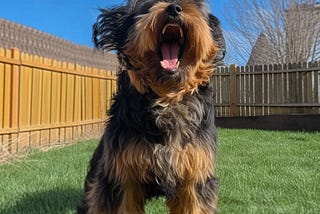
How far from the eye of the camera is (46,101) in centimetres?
1023

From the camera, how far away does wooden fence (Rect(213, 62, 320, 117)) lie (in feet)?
46.4

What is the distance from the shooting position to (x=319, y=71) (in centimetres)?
1395

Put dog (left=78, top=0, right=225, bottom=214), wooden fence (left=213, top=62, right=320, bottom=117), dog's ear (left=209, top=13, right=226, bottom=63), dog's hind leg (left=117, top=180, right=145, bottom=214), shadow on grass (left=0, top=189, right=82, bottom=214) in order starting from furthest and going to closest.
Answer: wooden fence (left=213, top=62, right=320, bottom=117) → shadow on grass (left=0, top=189, right=82, bottom=214) → dog's ear (left=209, top=13, right=226, bottom=63) → dog's hind leg (left=117, top=180, right=145, bottom=214) → dog (left=78, top=0, right=225, bottom=214)

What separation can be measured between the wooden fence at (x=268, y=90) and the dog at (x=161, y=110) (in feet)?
33.3

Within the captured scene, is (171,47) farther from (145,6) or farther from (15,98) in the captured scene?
(15,98)

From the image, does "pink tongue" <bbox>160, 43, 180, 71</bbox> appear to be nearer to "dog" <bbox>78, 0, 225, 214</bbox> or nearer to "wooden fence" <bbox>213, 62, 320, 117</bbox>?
"dog" <bbox>78, 0, 225, 214</bbox>

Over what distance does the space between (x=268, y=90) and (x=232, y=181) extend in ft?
32.8

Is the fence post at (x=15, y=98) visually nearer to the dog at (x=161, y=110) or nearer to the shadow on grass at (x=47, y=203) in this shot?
the shadow on grass at (x=47, y=203)

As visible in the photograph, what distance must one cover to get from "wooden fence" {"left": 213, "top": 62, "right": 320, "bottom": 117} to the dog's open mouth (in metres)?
10.3

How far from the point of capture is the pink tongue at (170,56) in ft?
10.3

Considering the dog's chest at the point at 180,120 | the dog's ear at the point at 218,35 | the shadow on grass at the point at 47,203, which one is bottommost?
the shadow on grass at the point at 47,203

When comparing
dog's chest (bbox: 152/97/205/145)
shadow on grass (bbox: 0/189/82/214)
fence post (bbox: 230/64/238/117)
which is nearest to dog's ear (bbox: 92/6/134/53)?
dog's chest (bbox: 152/97/205/145)

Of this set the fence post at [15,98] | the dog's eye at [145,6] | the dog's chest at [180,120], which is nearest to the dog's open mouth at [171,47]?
the dog's eye at [145,6]

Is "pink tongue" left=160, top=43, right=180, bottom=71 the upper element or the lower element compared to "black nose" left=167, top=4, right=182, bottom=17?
lower
